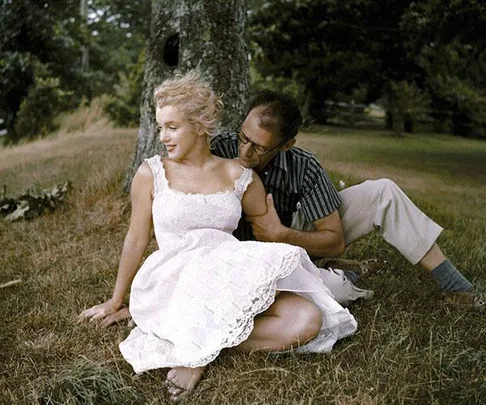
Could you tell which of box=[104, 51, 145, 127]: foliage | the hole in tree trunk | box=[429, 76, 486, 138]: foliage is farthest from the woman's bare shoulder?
box=[104, 51, 145, 127]: foliage

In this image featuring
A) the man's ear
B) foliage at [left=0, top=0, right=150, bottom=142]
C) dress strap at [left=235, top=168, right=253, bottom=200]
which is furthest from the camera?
foliage at [left=0, top=0, right=150, bottom=142]

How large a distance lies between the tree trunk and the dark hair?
177cm

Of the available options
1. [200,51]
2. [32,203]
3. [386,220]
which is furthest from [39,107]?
[386,220]

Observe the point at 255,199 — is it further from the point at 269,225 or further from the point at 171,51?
the point at 171,51

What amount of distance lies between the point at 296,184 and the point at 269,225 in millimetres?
332

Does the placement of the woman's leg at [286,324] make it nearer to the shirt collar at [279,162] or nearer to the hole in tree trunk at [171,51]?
the shirt collar at [279,162]

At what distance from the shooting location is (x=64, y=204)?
4.91 metres

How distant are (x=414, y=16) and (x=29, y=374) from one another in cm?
417

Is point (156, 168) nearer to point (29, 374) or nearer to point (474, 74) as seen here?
point (29, 374)

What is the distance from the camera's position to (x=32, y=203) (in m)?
4.89

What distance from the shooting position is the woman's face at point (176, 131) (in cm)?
252

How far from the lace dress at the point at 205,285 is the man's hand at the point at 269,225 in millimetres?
168

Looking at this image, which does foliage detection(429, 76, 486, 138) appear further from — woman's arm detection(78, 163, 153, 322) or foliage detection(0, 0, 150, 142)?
foliage detection(0, 0, 150, 142)

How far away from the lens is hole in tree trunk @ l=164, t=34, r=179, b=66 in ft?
15.2
